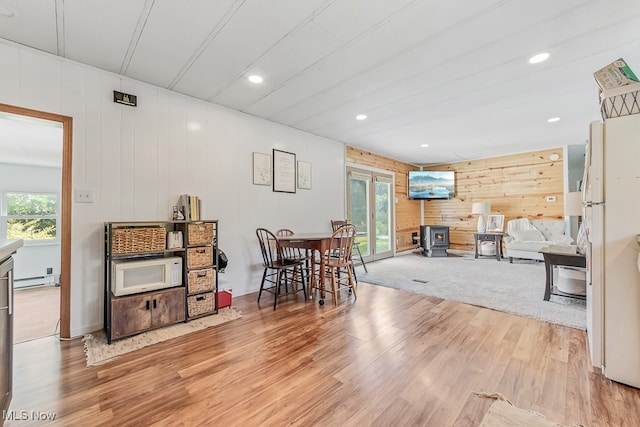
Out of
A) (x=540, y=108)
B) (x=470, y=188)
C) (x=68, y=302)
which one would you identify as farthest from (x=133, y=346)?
(x=470, y=188)

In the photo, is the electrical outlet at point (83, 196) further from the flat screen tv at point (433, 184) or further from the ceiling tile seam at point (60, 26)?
the flat screen tv at point (433, 184)

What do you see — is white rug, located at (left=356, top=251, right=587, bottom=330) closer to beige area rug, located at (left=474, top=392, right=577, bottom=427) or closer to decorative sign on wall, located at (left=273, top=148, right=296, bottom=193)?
beige area rug, located at (left=474, top=392, right=577, bottom=427)

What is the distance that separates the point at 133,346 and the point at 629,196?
3635 mm

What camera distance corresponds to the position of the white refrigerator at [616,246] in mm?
1633

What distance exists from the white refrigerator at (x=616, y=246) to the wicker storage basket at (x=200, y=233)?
3.17m

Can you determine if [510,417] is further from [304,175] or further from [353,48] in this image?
[304,175]

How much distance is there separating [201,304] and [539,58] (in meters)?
Answer: 3.92

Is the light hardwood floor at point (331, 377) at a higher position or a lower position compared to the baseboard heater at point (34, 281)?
higher

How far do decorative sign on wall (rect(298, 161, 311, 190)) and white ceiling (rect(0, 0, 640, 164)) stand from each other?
93cm

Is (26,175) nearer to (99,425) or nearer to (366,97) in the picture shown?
(99,425)

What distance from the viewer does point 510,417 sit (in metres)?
1.39

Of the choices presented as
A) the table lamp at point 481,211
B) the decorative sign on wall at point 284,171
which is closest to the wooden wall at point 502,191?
the table lamp at point 481,211

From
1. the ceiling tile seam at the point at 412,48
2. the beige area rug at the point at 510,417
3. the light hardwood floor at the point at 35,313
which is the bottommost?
the light hardwood floor at the point at 35,313

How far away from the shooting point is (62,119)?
2359mm
